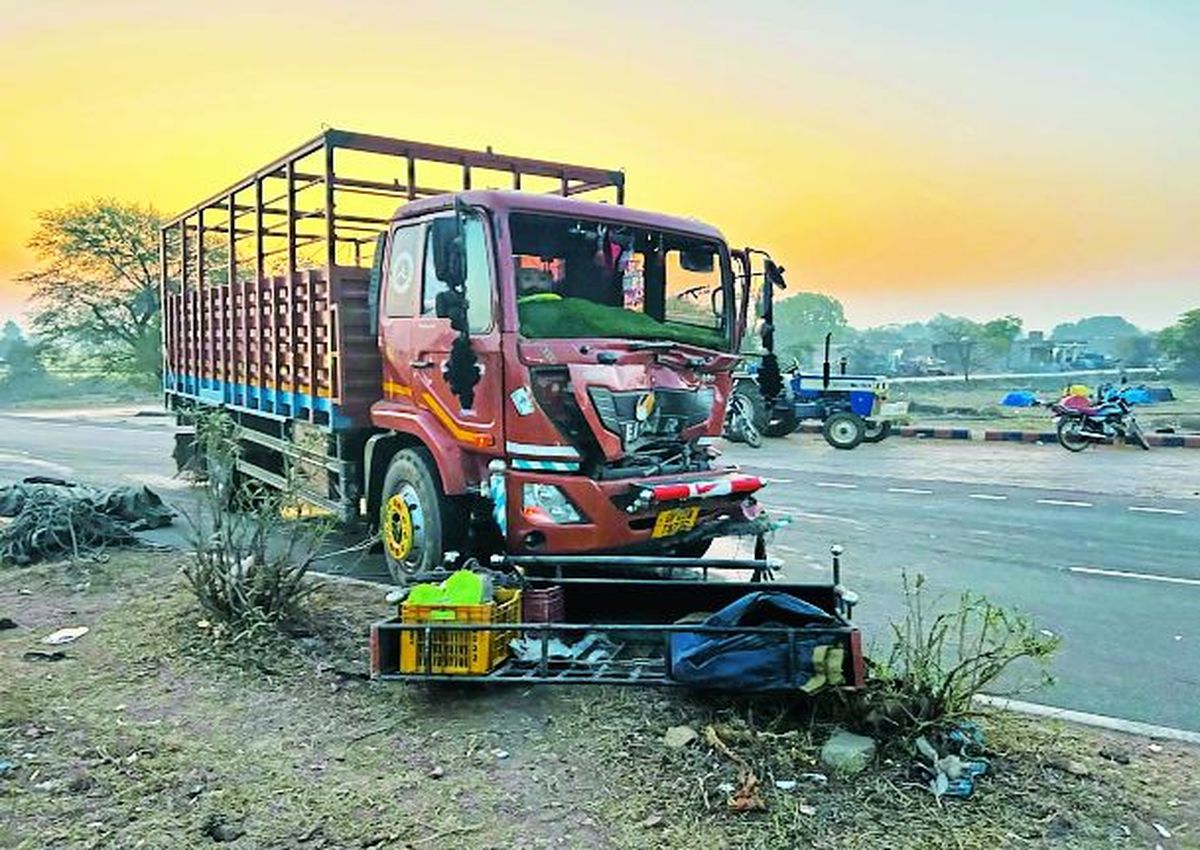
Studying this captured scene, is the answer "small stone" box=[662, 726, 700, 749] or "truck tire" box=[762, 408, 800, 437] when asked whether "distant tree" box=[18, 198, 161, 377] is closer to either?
"truck tire" box=[762, 408, 800, 437]

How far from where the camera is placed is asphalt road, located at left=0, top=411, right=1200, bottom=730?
4996 millimetres

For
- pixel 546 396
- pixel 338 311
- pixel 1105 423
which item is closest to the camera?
pixel 546 396

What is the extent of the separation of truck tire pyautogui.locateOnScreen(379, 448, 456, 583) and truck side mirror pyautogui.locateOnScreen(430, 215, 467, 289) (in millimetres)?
1359

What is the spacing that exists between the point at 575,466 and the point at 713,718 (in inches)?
74.4

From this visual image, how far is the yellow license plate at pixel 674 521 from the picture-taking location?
211 inches

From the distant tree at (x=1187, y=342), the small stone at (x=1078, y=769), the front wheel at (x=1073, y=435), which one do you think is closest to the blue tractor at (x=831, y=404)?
the front wheel at (x=1073, y=435)

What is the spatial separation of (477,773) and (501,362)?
250cm

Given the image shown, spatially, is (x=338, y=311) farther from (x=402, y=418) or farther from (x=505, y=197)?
(x=505, y=197)

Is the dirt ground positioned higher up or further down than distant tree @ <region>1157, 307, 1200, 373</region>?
further down

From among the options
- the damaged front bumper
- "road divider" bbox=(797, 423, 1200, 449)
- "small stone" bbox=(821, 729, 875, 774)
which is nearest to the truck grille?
the damaged front bumper

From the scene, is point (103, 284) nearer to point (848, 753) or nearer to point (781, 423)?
point (781, 423)

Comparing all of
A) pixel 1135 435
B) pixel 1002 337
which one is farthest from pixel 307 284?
pixel 1002 337

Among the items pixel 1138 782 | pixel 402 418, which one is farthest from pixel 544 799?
pixel 402 418

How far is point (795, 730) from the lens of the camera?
3580 millimetres
